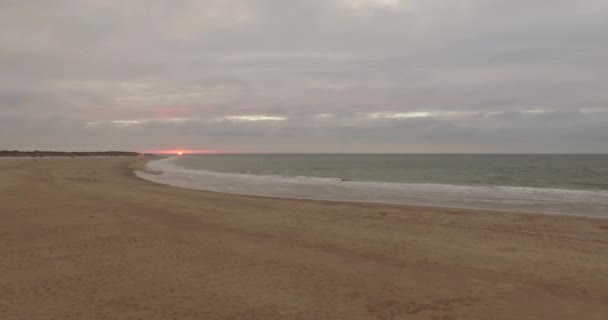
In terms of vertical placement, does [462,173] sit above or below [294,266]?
above

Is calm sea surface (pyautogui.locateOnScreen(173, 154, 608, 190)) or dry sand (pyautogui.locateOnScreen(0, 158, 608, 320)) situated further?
calm sea surface (pyautogui.locateOnScreen(173, 154, 608, 190))

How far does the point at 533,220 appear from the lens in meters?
14.8

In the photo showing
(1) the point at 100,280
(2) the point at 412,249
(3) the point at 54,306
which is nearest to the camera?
(3) the point at 54,306

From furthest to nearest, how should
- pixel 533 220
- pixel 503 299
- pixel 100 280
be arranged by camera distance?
pixel 533 220, pixel 100 280, pixel 503 299

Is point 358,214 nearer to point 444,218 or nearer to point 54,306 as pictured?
point 444,218

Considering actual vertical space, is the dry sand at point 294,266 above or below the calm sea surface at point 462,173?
below

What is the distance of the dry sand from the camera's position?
6020 mm

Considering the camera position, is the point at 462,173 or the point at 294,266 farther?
the point at 462,173

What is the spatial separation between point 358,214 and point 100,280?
10307 mm

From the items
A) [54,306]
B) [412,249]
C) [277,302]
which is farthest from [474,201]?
[54,306]

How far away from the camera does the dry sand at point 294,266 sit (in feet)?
19.7

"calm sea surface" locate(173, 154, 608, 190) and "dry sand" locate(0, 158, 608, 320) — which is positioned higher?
"calm sea surface" locate(173, 154, 608, 190)

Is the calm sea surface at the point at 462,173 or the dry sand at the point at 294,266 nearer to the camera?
the dry sand at the point at 294,266

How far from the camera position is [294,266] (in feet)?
26.9
